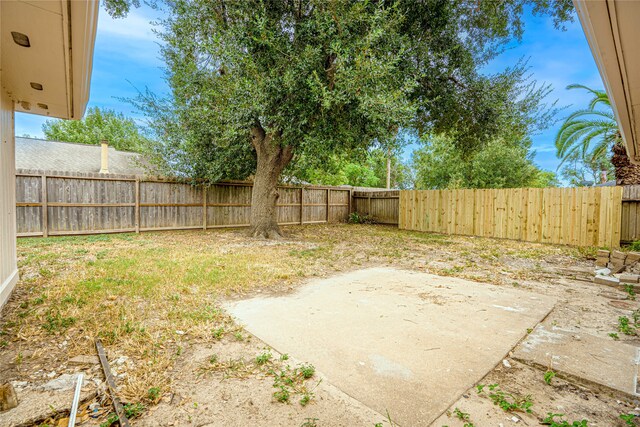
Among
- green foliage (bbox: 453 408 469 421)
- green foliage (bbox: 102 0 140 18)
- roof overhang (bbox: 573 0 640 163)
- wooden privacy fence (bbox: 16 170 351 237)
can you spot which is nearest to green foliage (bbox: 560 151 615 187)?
wooden privacy fence (bbox: 16 170 351 237)

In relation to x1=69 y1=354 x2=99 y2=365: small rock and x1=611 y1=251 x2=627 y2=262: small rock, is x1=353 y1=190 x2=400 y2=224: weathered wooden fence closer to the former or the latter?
x1=611 y1=251 x2=627 y2=262: small rock

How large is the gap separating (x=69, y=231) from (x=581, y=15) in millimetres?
9650

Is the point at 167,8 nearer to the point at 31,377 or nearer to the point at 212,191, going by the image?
the point at 212,191

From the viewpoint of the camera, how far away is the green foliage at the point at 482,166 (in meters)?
15.0

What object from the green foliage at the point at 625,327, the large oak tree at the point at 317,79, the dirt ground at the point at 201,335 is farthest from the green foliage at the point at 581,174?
the green foliage at the point at 625,327

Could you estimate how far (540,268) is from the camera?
17.2ft

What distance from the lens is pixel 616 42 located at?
1.19 m

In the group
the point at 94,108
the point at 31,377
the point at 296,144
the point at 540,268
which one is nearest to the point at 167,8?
the point at 296,144

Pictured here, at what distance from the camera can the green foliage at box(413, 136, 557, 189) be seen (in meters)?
15.0

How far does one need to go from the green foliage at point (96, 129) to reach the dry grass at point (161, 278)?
63.3 feet

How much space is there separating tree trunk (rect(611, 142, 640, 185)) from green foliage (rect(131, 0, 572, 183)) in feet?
6.10

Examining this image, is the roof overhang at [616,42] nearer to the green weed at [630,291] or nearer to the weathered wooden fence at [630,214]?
the green weed at [630,291]

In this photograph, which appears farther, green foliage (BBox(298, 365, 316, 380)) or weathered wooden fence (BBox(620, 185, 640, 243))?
weathered wooden fence (BBox(620, 185, 640, 243))

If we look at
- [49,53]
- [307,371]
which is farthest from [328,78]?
[307,371]
